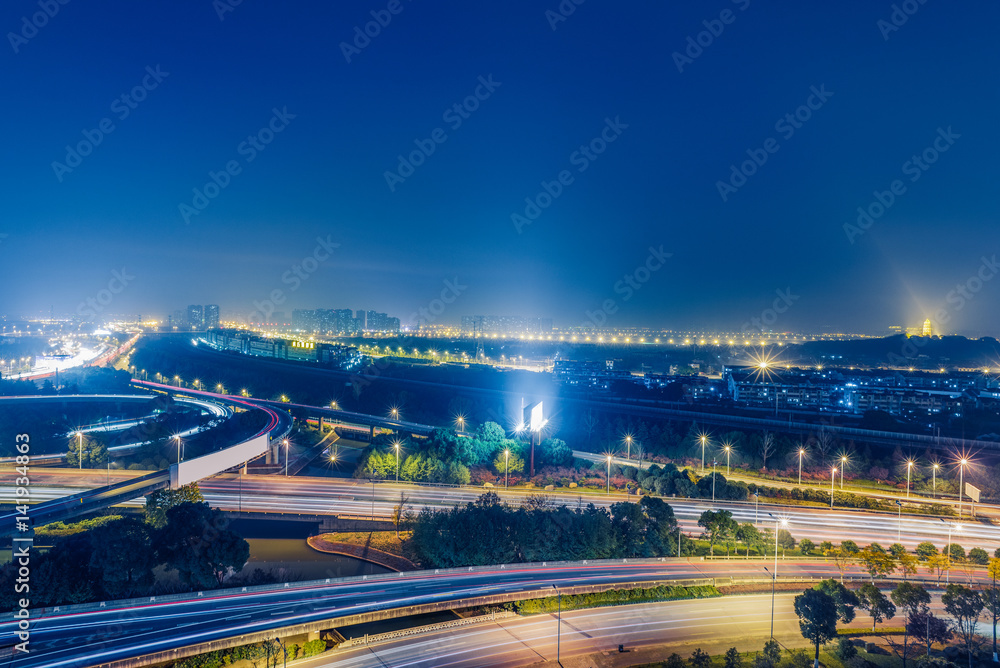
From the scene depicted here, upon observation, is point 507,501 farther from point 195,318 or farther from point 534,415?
point 195,318

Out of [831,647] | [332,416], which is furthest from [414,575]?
[332,416]

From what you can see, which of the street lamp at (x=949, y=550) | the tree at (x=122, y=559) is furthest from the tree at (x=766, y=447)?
the tree at (x=122, y=559)

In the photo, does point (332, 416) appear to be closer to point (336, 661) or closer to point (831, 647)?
point (336, 661)

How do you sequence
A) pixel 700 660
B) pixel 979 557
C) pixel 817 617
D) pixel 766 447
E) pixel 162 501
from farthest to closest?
pixel 766 447
pixel 979 557
pixel 162 501
pixel 817 617
pixel 700 660

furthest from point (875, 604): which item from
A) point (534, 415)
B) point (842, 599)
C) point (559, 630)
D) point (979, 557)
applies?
point (534, 415)

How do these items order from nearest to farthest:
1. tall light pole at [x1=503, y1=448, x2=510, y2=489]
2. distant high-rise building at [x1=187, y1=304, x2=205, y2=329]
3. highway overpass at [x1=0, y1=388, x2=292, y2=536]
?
highway overpass at [x1=0, y1=388, x2=292, y2=536] → tall light pole at [x1=503, y1=448, x2=510, y2=489] → distant high-rise building at [x1=187, y1=304, x2=205, y2=329]

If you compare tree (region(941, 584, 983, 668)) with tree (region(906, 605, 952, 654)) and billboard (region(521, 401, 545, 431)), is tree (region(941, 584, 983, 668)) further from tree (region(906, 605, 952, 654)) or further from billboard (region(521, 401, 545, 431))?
billboard (region(521, 401, 545, 431))

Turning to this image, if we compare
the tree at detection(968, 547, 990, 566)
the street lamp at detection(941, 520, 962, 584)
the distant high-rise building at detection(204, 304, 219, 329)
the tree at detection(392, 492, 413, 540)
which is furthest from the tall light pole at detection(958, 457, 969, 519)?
the distant high-rise building at detection(204, 304, 219, 329)
